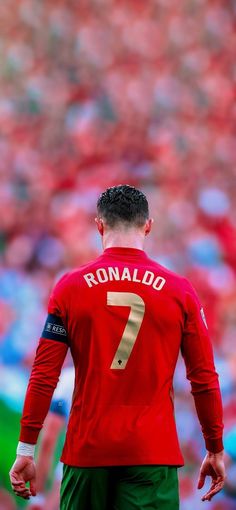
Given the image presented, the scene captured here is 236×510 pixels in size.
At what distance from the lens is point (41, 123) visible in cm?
438

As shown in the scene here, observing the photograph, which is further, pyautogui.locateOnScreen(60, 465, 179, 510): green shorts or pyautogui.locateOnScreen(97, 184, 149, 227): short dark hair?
pyautogui.locateOnScreen(97, 184, 149, 227): short dark hair

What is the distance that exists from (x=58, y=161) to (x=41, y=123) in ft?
0.60

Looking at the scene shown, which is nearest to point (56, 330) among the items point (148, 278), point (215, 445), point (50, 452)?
point (148, 278)

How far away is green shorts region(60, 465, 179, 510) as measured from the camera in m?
2.34

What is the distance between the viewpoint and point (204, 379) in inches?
96.7

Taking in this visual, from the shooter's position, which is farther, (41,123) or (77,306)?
(41,123)

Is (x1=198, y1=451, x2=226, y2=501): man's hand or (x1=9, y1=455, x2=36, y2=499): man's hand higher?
(x1=198, y1=451, x2=226, y2=501): man's hand

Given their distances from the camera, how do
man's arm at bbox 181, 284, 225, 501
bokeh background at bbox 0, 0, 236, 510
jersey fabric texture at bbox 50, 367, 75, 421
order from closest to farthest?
man's arm at bbox 181, 284, 225, 501 → jersey fabric texture at bbox 50, 367, 75, 421 → bokeh background at bbox 0, 0, 236, 510

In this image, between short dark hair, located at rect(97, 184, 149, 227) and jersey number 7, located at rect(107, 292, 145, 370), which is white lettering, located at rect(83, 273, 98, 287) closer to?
jersey number 7, located at rect(107, 292, 145, 370)

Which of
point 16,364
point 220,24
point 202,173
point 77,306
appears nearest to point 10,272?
point 16,364

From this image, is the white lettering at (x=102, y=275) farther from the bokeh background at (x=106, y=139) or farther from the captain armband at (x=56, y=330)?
the bokeh background at (x=106, y=139)

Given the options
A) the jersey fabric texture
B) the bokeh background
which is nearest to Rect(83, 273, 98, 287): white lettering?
the jersey fabric texture

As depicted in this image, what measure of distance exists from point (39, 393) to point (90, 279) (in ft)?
0.98

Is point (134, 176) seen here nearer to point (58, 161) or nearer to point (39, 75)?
point (58, 161)
